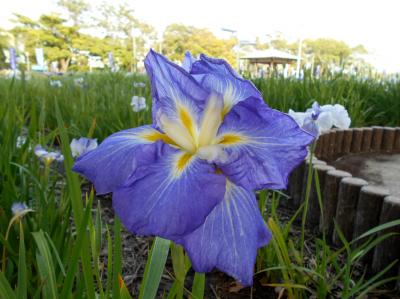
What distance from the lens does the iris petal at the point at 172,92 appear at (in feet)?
1.65

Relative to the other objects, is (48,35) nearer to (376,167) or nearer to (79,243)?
(376,167)

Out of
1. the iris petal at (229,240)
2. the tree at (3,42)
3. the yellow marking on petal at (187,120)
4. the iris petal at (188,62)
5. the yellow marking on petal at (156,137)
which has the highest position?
the tree at (3,42)

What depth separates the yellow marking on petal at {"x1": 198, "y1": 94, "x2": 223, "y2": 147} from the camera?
51 centimetres

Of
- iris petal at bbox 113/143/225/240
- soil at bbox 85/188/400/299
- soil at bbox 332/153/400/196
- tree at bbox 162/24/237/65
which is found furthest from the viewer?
tree at bbox 162/24/237/65

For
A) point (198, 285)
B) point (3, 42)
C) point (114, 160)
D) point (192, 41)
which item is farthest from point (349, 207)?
point (192, 41)

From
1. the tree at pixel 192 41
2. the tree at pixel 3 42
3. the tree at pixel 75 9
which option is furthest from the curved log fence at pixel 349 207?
the tree at pixel 75 9

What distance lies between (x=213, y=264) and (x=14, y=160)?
1541 mm

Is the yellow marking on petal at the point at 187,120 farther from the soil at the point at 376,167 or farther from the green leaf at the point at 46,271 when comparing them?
the soil at the point at 376,167

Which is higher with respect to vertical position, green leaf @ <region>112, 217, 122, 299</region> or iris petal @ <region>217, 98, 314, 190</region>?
iris petal @ <region>217, 98, 314, 190</region>

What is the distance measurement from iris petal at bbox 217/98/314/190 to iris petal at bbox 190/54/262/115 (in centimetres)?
4

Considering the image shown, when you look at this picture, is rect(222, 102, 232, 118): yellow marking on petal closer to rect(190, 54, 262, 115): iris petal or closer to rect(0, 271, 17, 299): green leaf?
rect(190, 54, 262, 115): iris petal

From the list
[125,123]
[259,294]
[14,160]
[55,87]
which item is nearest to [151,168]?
[259,294]

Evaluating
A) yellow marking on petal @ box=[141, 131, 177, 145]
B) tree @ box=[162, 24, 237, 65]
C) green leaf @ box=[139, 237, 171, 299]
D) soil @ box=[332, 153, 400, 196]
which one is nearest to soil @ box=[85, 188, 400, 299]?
green leaf @ box=[139, 237, 171, 299]

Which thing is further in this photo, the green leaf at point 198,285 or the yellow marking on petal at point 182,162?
the green leaf at point 198,285
